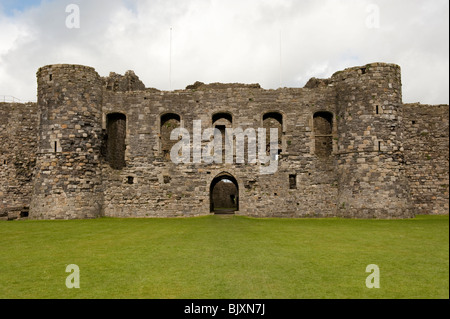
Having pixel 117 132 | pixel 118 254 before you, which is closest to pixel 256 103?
pixel 117 132

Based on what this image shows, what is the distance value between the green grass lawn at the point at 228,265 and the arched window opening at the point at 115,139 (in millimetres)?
9905

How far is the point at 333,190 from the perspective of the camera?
62.0 feet

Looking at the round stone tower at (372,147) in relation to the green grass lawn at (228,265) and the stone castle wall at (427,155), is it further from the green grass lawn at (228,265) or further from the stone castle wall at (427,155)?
the green grass lawn at (228,265)

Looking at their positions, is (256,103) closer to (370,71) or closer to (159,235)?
(370,71)

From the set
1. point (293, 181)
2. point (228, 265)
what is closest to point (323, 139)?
point (293, 181)

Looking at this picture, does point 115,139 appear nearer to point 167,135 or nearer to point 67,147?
point 167,135

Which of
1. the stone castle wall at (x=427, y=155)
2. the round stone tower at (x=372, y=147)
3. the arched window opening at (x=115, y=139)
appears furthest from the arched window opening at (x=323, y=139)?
the arched window opening at (x=115, y=139)

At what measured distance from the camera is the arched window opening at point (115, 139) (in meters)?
20.5

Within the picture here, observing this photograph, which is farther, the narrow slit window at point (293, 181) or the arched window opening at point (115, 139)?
the arched window opening at point (115, 139)

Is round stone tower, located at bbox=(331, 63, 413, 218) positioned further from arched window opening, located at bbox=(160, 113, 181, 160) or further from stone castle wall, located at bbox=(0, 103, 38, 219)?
stone castle wall, located at bbox=(0, 103, 38, 219)

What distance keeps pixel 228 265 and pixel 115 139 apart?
16803mm

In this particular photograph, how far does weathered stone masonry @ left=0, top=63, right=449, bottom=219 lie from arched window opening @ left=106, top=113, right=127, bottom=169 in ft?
0.63

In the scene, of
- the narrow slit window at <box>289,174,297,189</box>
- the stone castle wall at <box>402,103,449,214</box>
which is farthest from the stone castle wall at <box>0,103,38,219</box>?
the stone castle wall at <box>402,103,449,214</box>

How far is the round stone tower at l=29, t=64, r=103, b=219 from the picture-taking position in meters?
18.0
